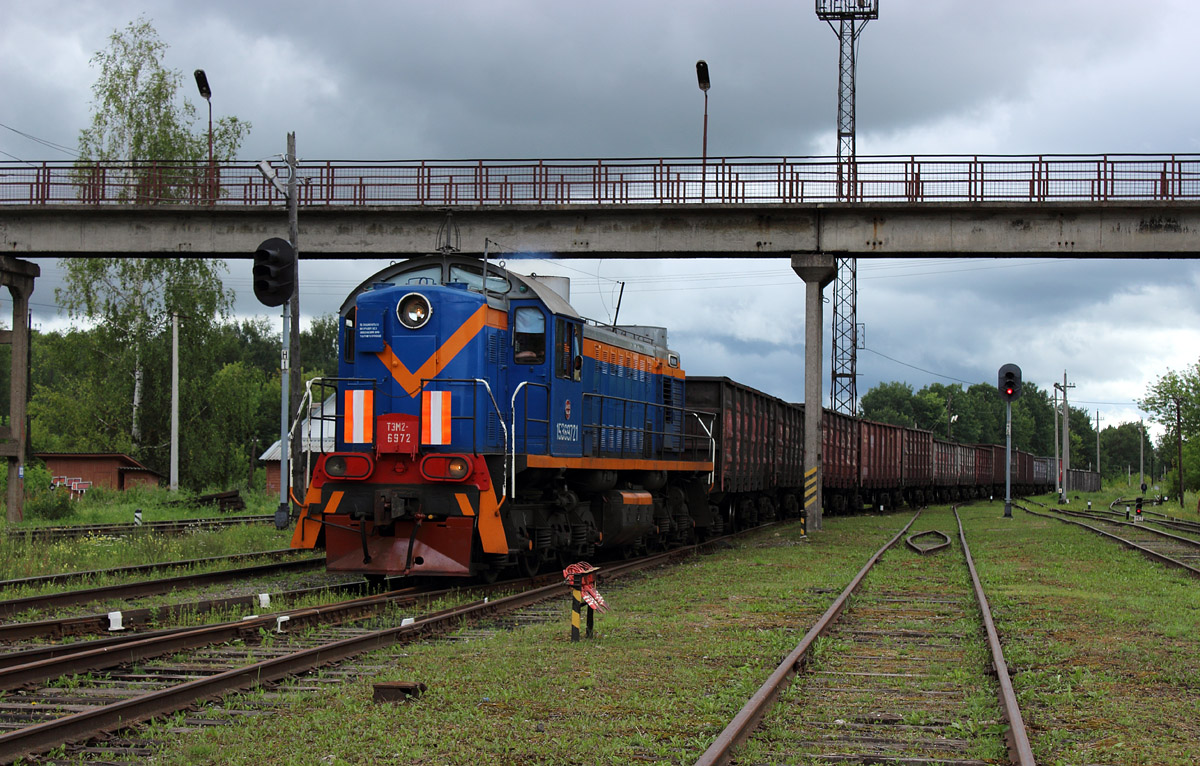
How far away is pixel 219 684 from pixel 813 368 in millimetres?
19215

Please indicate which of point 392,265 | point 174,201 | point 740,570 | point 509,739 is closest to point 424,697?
point 509,739

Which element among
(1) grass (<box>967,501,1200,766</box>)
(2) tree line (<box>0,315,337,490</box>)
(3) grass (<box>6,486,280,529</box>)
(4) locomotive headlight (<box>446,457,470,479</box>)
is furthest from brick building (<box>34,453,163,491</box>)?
(1) grass (<box>967,501,1200,766</box>)

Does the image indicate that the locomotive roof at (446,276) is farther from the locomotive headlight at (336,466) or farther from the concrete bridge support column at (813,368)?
the concrete bridge support column at (813,368)

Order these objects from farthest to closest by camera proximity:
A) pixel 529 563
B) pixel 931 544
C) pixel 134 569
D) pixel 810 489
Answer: pixel 810 489, pixel 931 544, pixel 134 569, pixel 529 563

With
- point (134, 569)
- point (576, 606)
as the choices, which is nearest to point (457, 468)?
point (576, 606)

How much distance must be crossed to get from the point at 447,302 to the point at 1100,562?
12439mm

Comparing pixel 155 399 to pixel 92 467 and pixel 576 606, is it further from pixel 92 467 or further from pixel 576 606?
pixel 576 606

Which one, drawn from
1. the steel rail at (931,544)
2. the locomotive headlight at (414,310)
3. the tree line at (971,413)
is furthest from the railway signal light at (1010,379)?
the tree line at (971,413)

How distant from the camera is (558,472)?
1418cm

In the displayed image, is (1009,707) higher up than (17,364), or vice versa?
(17,364)

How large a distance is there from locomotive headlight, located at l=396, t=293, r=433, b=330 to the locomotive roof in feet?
1.93

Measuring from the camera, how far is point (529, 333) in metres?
13.6

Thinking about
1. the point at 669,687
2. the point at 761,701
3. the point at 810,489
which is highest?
the point at 810,489

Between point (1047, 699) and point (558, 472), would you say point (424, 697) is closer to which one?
point (1047, 699)
